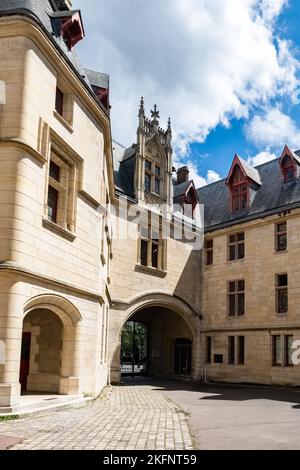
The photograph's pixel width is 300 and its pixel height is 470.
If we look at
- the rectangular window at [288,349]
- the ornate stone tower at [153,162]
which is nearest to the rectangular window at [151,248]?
the ornate stone tower at [153,162]

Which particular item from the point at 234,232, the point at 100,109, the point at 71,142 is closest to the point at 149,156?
the point at 234,232

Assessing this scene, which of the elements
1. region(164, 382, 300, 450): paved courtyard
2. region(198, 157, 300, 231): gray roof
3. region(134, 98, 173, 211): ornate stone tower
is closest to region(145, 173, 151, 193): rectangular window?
region(134, 98, 173, 211): ornate stone tower

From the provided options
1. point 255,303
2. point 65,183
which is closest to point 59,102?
point 65,183

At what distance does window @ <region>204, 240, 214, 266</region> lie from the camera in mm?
23377

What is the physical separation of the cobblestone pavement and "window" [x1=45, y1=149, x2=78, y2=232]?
4256mm

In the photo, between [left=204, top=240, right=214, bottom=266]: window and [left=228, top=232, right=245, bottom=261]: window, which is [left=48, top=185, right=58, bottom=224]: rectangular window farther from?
[left=204, top=240, right=214, bottom=266]: window

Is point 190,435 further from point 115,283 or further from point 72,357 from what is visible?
point 115,283

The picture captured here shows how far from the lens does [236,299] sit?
848 inches

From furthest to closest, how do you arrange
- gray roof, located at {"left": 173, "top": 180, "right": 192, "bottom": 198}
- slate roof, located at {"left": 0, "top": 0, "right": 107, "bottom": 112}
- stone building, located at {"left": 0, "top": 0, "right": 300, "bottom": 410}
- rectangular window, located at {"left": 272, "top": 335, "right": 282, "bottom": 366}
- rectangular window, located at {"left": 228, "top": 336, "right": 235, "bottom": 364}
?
gray roof, located at {"left": 173, "top": 180, "right": 192, "bottom": 198} → rectangular window, located at {"left": 228, "top": 336, "right": 235, "bottom": 364} → rectangular window, located at {"left": 272, "top": 335, "right": 282, "bottom": 366} → slate roof, located at {"left": 0, "top": 0, "right": 107, "bottom": 112} → stone building, located at {"left": 0, "top": 0, "right": 300, "bottom": 410}

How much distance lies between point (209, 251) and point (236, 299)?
3035 millimetres

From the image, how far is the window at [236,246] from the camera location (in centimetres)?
2200

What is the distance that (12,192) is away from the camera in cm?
941

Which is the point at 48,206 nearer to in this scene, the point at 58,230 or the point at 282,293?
the point at 58,230

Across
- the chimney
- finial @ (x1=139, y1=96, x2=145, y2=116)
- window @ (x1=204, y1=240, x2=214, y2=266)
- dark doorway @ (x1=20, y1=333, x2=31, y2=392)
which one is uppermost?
finial @ (x1=139, y1=96, x2=145, y2=116)
